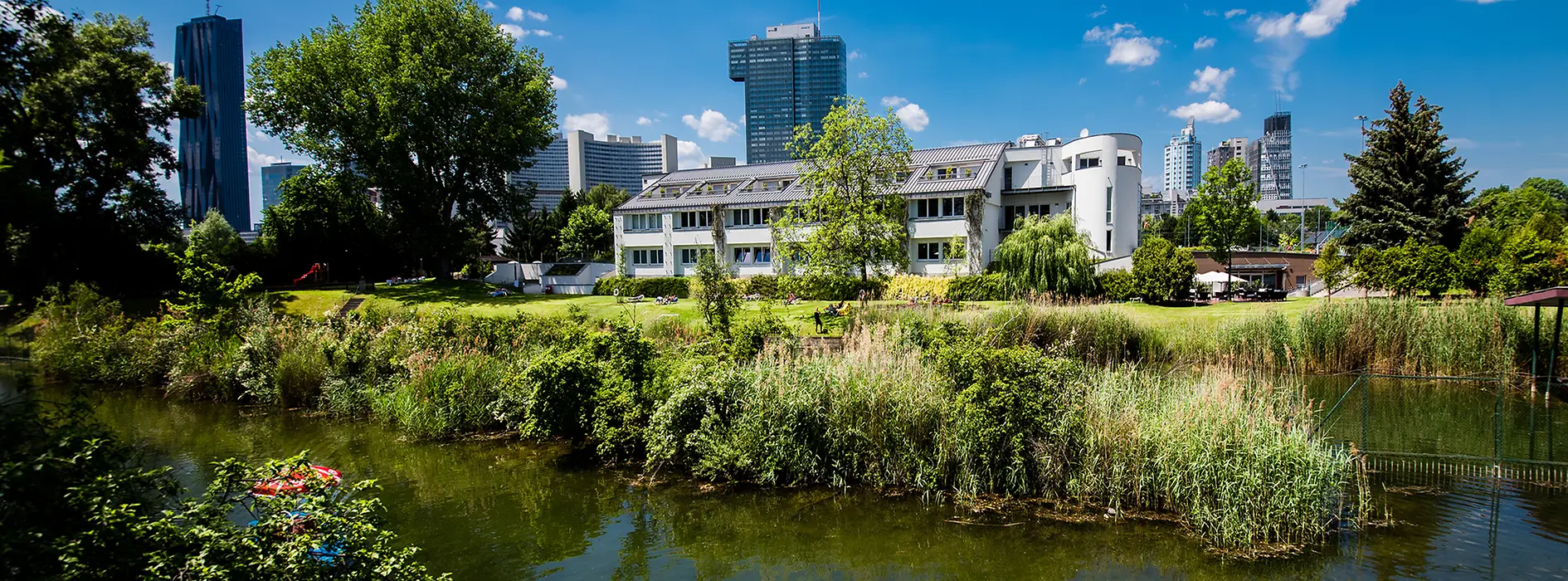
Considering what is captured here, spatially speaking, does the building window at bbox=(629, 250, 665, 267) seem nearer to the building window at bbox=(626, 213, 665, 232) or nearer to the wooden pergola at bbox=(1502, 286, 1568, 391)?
the building window at bbox=(626, 213, 665, 232)

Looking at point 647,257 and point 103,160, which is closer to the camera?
point 103,160

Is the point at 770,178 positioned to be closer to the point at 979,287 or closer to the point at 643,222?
the point at 643,222

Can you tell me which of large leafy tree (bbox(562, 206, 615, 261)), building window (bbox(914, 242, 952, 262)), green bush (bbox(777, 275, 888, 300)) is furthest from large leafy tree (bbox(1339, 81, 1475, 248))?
large leafy tree (bbox(562, 206, 615, 261))

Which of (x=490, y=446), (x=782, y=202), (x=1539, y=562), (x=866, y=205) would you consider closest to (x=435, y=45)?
(x=782, y=202)

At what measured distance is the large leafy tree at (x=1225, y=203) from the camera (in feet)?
163

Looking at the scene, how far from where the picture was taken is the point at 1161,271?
104ft

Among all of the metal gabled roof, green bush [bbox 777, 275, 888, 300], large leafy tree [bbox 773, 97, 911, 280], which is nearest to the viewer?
large leafy tree [bbox 773, 97, 911, 280]

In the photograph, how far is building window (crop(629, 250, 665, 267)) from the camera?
2064 inches

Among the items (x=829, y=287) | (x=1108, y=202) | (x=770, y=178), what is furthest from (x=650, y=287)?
(x=1108, y=202)

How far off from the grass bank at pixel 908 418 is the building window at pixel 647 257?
116 feet

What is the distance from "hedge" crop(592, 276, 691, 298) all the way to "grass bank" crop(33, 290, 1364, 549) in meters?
25.2

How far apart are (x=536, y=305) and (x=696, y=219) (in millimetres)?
15180

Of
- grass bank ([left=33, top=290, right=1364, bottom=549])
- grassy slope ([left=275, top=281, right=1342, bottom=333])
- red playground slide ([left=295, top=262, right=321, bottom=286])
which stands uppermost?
red playground slide ([left=295, top=262, right=321, bottom=286])

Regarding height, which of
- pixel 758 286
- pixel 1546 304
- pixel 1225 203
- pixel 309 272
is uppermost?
pixel 1225 203
